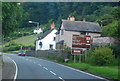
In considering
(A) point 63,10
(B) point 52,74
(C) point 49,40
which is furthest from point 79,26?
(A) point 63,10

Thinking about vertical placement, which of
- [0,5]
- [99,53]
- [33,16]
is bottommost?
[99,53]

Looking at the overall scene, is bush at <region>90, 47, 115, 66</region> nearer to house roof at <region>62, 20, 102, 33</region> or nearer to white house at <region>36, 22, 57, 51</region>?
house roof at <region>62, 20, 102, 33</region>

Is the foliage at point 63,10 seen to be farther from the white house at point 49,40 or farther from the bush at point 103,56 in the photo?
the bush at point 103,56

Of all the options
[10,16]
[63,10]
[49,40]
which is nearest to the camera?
[10,16]

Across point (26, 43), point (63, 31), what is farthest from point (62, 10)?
point (63, 31)

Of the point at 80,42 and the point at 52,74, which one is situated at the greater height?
the point at 80,42

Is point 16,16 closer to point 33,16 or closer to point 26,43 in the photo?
point 26,43

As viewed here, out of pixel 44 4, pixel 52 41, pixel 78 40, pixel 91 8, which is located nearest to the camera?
pixel 78 40

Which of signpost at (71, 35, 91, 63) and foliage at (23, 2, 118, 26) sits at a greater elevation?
foliage at (23, 2, 118, 26)

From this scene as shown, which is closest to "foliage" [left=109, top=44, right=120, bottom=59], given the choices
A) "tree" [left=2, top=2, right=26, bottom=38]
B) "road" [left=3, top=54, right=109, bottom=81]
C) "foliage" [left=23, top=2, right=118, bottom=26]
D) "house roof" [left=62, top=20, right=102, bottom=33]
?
"road" [left=3, top=54, right=109, bottom=81]

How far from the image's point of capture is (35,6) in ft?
406

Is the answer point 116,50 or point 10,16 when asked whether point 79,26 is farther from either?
point 10,16

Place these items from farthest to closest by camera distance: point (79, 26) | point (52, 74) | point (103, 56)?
1. point (79, 26)
2. point (103, 56)
3. point (52, 74)

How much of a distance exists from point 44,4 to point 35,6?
16.4 ft
